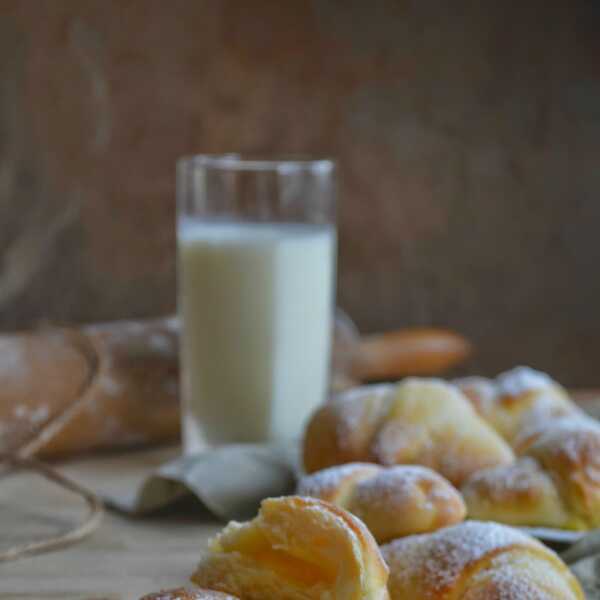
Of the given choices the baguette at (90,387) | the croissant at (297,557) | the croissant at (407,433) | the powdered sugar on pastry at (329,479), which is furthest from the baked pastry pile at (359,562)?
the baguette at (90,387)

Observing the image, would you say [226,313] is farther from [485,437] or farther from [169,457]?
[485,437]

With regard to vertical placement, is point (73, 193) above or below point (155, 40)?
below

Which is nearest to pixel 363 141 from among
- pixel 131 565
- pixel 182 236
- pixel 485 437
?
pixel 182 236

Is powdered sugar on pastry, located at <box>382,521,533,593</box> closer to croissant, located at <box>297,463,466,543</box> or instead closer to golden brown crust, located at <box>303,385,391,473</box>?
croissant, located at <box>297,463,466,543</box>

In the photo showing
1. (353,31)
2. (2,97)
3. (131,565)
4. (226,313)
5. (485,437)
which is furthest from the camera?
(353,31)

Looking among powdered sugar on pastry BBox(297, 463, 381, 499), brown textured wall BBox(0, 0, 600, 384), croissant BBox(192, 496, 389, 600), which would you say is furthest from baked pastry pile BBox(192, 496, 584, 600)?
brown textured wall BBox(0, 0, 600, 384)

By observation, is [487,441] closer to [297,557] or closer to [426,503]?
[426,503]

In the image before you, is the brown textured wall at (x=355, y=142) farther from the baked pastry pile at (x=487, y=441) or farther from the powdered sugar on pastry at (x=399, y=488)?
the powdered sugar on pastry at (x=399, y=488)
